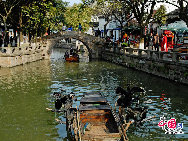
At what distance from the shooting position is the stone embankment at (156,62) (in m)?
21.7

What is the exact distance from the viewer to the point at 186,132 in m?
11.5

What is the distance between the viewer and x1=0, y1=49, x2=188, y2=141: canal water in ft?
37.4

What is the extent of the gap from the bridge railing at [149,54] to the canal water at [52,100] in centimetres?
202

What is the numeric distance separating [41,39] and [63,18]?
1496 inches

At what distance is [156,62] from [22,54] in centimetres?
1739

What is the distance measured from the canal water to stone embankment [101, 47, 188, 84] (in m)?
0.84

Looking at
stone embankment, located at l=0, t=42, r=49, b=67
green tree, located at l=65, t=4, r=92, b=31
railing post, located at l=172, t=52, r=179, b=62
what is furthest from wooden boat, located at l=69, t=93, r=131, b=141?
green tree, located at l=65, t=4, r=92, b=31

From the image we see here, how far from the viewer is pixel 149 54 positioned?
27.6m

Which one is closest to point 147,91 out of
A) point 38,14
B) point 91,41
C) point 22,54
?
point 22,54

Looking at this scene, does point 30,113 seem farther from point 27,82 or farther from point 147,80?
point 147,80

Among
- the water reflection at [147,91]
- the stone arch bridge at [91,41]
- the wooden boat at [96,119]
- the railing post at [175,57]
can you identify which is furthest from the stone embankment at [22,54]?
the wooden boat at [96,119]

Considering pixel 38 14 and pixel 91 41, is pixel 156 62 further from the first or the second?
pixel 91 41

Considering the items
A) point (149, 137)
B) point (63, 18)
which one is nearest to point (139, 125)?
point (149, 137)
